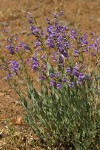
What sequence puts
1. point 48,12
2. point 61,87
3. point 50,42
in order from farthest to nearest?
point 48,12 < point 50,42 < point 61,87

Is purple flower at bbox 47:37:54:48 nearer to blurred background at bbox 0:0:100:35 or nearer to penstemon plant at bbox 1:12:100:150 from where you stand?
penstemon plant at bbox 1:12:100:150

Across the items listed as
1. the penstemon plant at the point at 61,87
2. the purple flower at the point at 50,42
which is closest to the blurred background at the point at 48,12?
the penstemon plant at the point at 61,87

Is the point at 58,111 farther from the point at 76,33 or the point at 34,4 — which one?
the point at 34,4

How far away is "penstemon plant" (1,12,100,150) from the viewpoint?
3.66 metres

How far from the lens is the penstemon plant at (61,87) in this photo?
3.66 meters

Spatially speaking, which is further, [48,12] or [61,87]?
[48,12]

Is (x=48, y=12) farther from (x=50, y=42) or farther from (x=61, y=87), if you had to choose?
(x=61, y=87)

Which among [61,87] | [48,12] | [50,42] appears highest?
[48,12]

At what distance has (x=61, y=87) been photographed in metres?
3.56

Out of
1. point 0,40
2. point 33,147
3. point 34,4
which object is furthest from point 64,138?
point 34,4

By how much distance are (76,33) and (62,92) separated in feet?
1.95

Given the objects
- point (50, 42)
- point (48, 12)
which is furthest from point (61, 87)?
point (48, 12)

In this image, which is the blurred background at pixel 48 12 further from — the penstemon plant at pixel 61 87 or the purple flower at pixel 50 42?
the purple flower at pixel 50 42

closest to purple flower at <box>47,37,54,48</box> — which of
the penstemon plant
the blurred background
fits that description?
the penstemon plant
